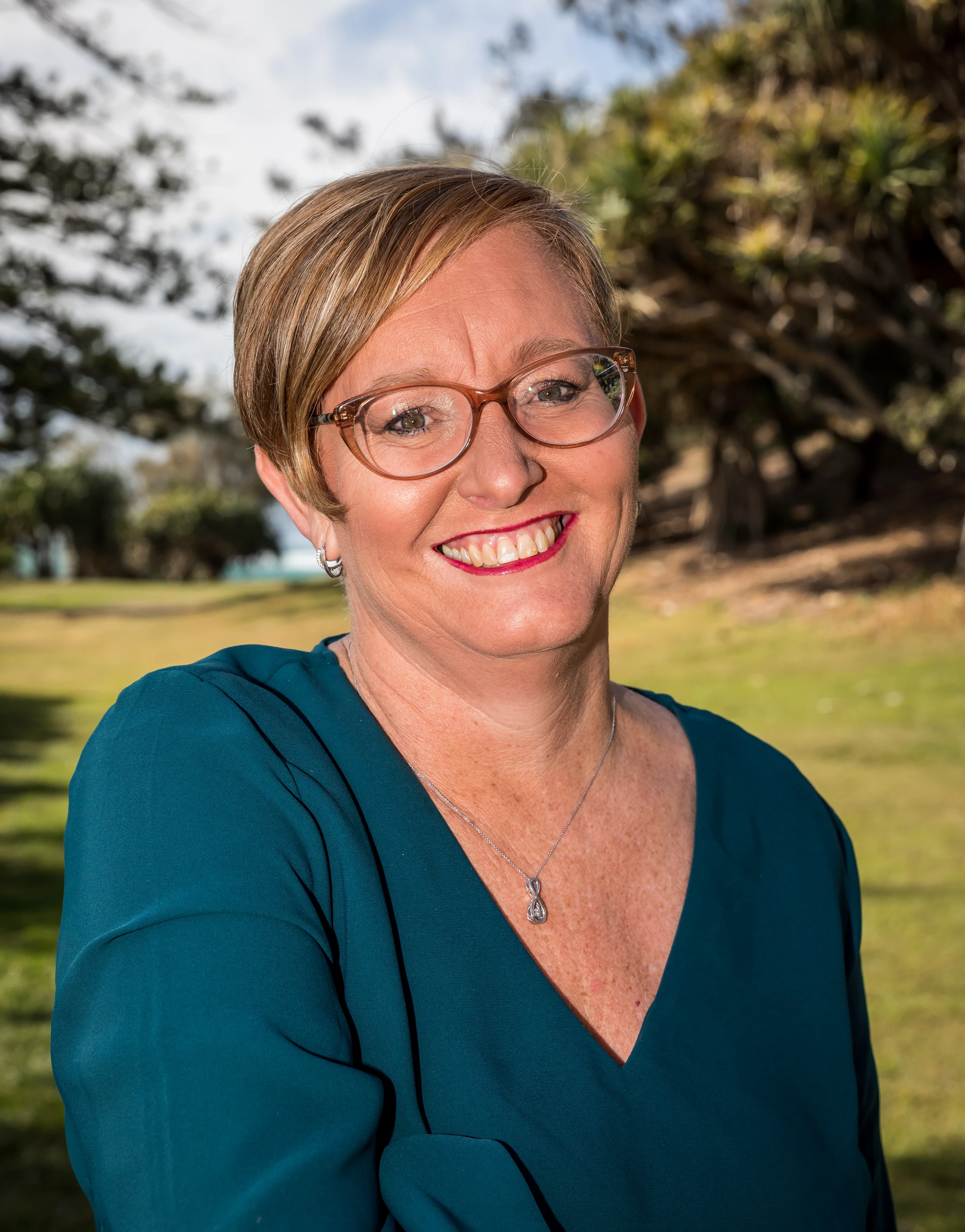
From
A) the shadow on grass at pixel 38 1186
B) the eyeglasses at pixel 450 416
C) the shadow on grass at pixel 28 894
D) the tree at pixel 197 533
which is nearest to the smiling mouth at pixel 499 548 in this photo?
the eyeglasses at pixel 450 416

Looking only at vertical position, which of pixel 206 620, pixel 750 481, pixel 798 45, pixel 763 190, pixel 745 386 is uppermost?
pixel 798 45

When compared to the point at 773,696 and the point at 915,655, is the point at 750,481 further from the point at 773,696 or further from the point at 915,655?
the point at 773,696

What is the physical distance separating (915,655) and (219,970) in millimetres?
11393

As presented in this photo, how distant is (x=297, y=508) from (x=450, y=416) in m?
0.35

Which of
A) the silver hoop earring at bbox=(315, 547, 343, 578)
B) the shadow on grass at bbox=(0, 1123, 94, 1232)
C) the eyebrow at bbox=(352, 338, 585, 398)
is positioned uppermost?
the eyebrow at bbox=(352, 338, 585, 398)

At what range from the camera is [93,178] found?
10422mm

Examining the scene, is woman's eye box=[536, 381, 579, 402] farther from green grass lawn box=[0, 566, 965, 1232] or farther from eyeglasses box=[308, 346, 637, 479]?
green grass lawn box=[0, 566, 965, 1232]

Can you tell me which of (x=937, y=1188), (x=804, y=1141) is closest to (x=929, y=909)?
(x=937, y=1188)

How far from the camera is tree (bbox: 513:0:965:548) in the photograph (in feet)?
39.9

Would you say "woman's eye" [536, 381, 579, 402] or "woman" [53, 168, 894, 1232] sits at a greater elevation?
"woman's eye" [536, 381, 579, 402]

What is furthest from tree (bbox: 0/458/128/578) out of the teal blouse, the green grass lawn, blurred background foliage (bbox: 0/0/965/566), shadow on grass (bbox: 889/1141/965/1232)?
the teal blouse

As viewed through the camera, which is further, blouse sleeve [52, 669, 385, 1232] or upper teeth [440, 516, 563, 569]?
upper teeth [440, 516, 563, 569]

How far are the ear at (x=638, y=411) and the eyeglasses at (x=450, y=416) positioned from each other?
19cm

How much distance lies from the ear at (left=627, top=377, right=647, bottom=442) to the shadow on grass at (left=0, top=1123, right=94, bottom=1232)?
3085mm
